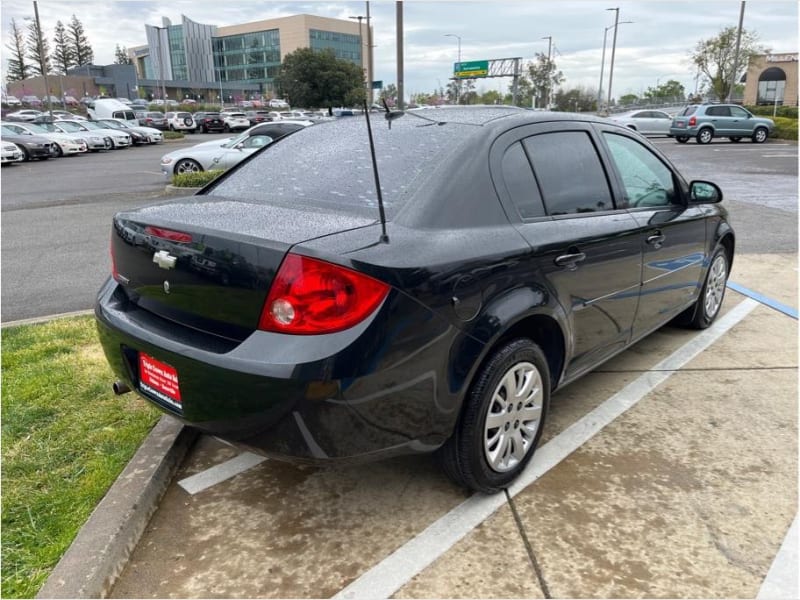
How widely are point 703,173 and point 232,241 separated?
17.0 m

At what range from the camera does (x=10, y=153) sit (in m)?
22.3

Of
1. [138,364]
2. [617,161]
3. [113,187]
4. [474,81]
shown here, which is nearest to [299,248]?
[138,364]

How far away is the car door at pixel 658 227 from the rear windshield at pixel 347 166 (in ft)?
4.05

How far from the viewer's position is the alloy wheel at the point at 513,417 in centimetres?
270

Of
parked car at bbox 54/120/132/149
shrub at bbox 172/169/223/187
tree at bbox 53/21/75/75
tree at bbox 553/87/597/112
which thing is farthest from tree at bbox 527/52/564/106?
tree at bbox 53/21/75/75

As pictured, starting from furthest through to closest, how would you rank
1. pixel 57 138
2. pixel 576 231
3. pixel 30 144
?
pixel 57 138 < pixel 30 144 < pixel 576 231

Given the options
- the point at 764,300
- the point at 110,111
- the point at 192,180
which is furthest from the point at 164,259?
the point at 110,111

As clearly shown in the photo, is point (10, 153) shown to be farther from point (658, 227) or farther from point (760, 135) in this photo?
point (760, 135)

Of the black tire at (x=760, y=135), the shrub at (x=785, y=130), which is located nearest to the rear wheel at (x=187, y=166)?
the black tire at (x=760, y=135)

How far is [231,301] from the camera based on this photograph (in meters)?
2.31

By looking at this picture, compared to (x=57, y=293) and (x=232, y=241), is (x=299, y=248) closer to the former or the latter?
(x=232, y=241)

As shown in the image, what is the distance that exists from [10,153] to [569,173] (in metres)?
24.4

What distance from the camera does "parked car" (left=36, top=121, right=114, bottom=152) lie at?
2761cm

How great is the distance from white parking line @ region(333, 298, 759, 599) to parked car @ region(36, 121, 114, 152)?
2873cm
